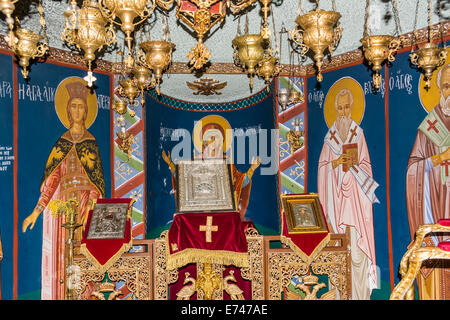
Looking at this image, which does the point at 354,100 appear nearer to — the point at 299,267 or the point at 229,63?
the point at 229,63

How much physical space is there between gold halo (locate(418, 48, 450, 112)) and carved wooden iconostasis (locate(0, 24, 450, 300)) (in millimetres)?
17

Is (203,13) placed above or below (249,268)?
above

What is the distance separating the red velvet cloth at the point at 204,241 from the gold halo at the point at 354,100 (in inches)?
99.7

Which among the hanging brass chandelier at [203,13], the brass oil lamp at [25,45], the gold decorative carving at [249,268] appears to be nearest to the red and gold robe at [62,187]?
the gold decorative carving at [249,268]

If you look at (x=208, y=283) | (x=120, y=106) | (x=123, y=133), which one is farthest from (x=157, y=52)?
(x=123, y=133)

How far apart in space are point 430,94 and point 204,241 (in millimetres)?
3147

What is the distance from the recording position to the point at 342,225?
614cm

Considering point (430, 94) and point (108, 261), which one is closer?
point (108, 261)

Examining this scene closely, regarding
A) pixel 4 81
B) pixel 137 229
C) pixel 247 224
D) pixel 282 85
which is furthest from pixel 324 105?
pixel 4 81

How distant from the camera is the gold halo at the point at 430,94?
4.75m

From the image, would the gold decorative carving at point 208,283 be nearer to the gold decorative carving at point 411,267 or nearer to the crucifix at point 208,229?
the crucifix at point 208,229

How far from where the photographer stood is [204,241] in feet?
15.2

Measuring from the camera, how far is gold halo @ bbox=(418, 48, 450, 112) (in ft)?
15.6
